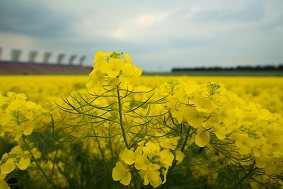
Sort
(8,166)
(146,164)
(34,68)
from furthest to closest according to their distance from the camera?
(34,68) < (8,166) < (146,164)

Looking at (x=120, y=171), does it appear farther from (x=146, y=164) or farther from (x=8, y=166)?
(x=8, y=166)

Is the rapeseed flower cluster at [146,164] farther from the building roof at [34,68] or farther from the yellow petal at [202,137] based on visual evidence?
the building roof at [34,68]

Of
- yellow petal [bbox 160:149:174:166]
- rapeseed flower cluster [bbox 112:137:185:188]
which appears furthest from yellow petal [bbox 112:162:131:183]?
yellow petal [bbox 160:149:174:166]

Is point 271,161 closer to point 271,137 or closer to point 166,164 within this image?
point 271,137

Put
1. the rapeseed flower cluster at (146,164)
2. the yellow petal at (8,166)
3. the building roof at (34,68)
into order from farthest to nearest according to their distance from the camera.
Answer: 1. the building roof at (34,68)
2. the yellow petal at (8,166)
3. the rapeseed flower cluster at (146,164)

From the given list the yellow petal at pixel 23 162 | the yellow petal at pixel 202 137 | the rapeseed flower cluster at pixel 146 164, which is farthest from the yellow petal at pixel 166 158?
the yellow petal at pixel 23 162

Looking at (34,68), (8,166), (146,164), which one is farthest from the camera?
(34,68)

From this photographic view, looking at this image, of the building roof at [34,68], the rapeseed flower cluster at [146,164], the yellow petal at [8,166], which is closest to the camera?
the rapeseed flower cluster at [146,164]

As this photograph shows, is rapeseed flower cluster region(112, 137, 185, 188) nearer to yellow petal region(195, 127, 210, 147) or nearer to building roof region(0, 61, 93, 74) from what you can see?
yellow petal region(195, 127, 210, 147)

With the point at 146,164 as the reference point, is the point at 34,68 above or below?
below

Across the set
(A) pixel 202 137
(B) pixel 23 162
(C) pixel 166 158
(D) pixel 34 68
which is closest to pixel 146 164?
(C) pixel 166 158

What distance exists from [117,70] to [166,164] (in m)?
0.44

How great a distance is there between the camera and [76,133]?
175 centimetres

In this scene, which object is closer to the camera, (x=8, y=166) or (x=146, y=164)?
(x=146, y=164)
